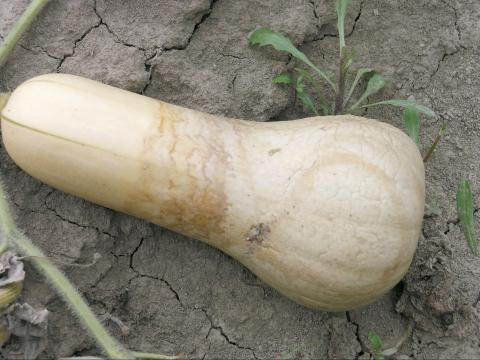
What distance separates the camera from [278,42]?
2.79m

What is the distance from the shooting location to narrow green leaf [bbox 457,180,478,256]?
2629mm

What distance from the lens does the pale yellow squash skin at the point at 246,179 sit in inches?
91.3

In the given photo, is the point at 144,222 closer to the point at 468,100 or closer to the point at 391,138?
the point at 391,138

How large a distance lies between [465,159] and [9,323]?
7.10 ft

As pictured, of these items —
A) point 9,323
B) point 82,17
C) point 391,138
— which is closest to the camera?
point 9,323

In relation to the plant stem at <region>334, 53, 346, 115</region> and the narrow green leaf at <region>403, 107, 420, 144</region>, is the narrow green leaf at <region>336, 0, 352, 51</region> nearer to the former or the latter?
the plant stem at <region>334, 53, 346, 115</region>

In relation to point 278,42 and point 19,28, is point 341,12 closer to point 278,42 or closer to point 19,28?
point 278,42

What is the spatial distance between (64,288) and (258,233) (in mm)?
809


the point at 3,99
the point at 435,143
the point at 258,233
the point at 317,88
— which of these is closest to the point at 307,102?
the point at 317,88

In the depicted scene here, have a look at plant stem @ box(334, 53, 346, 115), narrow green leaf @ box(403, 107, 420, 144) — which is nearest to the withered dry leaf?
plant stem @ box(334, 53, 346, 115)

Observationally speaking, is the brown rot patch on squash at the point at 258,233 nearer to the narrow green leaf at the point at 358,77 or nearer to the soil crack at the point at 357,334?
the soil crack at the point at 357,334

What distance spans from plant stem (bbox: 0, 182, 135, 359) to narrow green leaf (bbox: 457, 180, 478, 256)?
4.95ft

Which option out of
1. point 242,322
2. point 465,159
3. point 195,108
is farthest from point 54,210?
point 465,159

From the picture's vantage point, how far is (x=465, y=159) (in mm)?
2922
